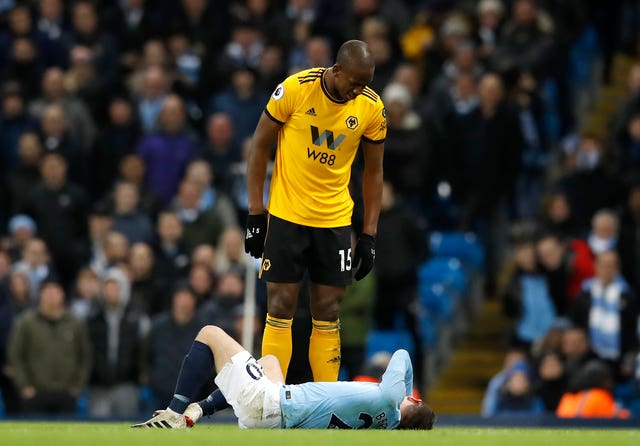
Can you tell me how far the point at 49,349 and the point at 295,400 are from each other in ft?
22.7

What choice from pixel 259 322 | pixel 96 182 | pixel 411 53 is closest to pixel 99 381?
pixel 259 322

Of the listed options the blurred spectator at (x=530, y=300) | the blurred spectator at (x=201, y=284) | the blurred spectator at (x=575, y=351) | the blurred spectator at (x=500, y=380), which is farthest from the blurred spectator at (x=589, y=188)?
the blurred spectator at (x=201, y=284)

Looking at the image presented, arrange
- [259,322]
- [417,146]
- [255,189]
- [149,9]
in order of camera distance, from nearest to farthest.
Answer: [255,189] < [259,322] < [417,146] < [149,9]

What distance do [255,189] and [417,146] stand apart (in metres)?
6.57

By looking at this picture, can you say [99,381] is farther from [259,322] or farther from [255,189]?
[255,189]

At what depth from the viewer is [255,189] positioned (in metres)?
11.4

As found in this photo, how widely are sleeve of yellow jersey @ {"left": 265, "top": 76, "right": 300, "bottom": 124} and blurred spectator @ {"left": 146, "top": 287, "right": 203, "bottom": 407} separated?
5.49 meters

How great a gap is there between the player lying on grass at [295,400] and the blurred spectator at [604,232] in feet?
22.7

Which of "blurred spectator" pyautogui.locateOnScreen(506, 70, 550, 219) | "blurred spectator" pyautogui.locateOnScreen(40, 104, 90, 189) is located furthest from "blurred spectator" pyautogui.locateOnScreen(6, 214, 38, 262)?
"blurred spectator" pyautogui.locateOnScreen(506, 70, 550, 219)

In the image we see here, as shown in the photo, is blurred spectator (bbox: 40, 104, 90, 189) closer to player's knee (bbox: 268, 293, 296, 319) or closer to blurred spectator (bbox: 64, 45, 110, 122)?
blurred spectator (bbox: 64, 45, 110, 122)

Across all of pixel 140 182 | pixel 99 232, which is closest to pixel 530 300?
pixel 140 182

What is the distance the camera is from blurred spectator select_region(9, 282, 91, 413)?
16641 millimetres

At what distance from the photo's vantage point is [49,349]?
1667 cm

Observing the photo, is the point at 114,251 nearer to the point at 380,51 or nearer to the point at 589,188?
the point at 380,51
